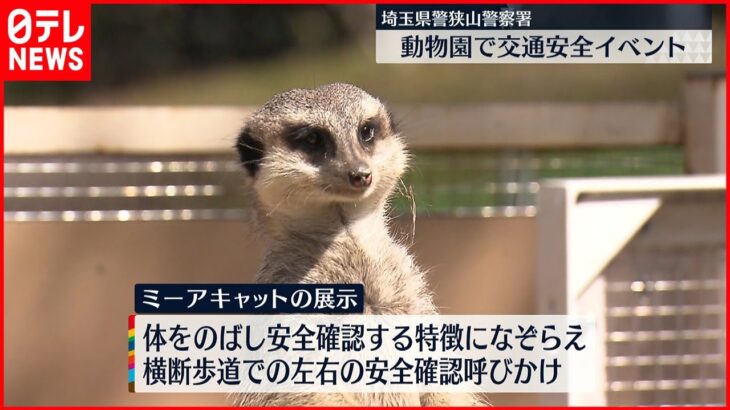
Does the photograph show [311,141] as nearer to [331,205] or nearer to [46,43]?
[331,205]

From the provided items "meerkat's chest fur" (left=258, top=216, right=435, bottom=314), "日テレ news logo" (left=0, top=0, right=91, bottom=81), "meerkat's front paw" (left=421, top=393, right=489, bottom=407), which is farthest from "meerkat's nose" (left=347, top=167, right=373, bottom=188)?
"日テレ news logo" (left=0, top=0, right=91, bottom=81)

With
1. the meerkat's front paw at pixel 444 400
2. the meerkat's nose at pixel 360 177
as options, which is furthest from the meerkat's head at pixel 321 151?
the meerkat's front paw at pixel 444 400

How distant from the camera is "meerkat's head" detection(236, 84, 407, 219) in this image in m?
1.62

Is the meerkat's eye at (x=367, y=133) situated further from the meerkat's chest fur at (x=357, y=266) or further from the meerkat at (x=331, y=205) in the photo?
the meerkat's chest fur at (x=357, y=266)

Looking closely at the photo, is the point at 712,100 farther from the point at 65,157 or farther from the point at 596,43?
the point at 65,157

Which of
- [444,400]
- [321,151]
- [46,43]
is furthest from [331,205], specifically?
[46,43]

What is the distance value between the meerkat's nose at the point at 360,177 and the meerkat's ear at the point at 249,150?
206 mm

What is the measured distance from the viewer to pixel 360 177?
1586 millimetres

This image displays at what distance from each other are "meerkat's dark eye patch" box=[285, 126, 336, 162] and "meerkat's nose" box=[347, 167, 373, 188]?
66 mm

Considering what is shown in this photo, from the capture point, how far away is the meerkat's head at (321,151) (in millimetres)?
1624

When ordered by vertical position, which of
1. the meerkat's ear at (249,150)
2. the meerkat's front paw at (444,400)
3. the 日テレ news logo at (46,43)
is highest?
the 日テレ news logo at (46,43)

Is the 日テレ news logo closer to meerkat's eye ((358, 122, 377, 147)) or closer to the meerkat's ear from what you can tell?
the meerkat's ear

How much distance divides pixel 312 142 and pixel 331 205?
10cm

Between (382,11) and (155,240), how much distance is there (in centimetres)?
90
